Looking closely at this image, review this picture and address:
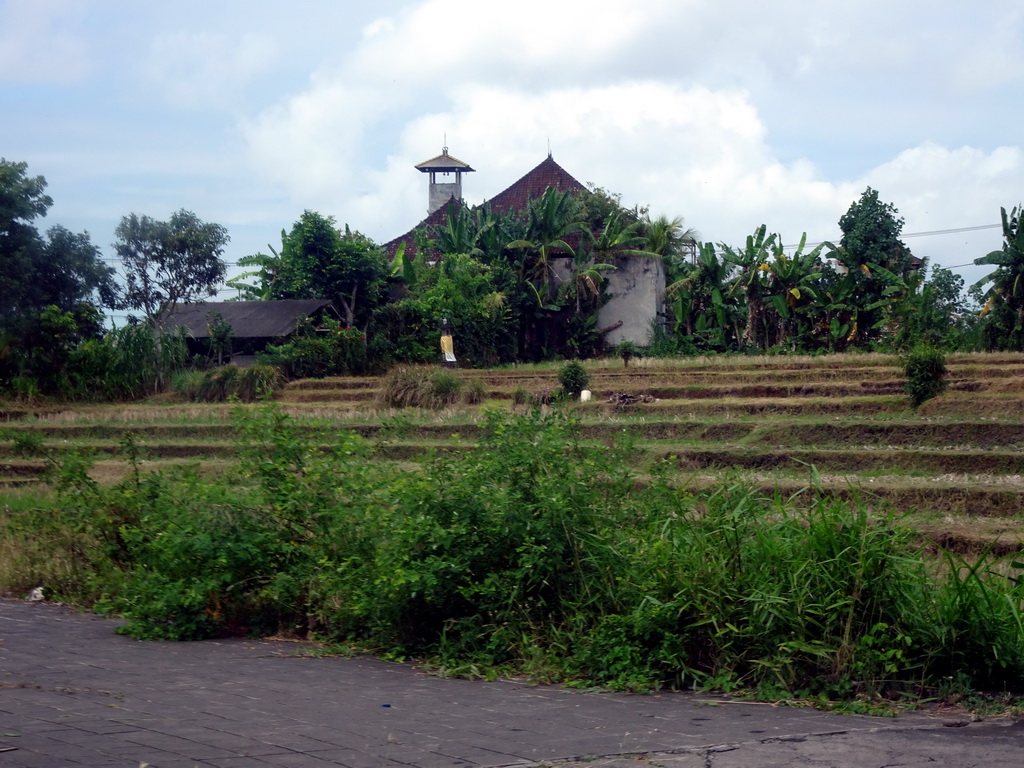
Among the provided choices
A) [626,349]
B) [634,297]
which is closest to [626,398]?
[626,349]

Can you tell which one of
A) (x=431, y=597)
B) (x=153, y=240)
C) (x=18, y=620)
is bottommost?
(x=18, y=620)

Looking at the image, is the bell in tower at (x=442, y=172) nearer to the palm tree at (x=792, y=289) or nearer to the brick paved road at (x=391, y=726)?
the palm tree at (x=792, y=289)

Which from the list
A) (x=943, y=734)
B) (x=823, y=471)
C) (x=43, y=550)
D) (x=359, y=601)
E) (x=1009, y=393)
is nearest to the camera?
(x=943, y=734)

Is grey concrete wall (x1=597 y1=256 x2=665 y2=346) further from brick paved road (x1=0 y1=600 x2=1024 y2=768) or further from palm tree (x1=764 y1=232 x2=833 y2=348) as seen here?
brick paved road (x1=0 y1=600 x2=1024 y2=768)

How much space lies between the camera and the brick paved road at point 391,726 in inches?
165

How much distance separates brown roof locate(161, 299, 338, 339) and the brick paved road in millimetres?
27952

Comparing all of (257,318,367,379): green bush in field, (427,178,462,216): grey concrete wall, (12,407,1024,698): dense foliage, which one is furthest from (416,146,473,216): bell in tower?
(12,407,1024,698): dense foliage

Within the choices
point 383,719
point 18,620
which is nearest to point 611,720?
point 383,719

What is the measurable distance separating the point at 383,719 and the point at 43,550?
5.76 metres

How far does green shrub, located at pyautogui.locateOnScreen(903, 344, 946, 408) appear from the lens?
64.0ft

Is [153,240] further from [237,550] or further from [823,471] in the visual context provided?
[237,550]

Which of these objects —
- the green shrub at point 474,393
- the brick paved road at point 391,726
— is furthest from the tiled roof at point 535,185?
the brick paved road at point 391,726

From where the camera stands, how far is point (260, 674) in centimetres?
595

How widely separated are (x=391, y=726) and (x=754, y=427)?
47.5ft
